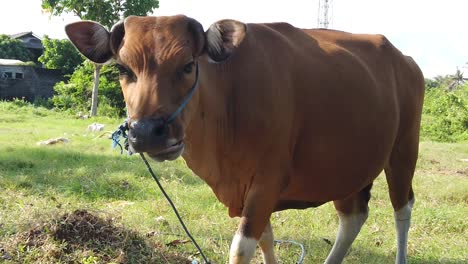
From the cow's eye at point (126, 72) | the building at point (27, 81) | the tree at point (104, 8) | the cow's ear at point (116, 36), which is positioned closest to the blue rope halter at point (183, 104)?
the cow's eye at point (126, 72)

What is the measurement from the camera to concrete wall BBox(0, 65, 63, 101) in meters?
28.0

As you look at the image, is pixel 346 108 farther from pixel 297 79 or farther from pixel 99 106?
pixel 99 106

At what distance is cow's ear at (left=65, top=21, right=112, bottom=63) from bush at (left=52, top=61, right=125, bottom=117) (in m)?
19.1

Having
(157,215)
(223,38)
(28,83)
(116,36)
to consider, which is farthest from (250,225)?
(28,83)

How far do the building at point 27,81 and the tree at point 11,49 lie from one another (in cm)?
1083

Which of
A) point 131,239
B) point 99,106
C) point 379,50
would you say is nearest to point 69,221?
point 131,239

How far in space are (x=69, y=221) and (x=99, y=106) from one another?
1902 cm

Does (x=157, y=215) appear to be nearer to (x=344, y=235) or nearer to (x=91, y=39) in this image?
(x=344, y=235)

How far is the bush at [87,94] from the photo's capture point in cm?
2216

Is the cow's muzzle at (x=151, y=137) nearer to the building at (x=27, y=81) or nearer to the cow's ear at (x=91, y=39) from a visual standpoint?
the cow's ear at (x=91, y=39)

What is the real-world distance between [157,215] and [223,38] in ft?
10.0

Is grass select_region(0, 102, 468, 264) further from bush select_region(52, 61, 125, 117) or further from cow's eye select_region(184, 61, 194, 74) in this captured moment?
bush select_region(52, 61, 125, 117)

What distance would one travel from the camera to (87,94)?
23.7 meters

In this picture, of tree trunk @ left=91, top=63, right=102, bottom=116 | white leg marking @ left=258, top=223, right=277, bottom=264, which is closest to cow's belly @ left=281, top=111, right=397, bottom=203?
white leg marking @ left=258, top=223, right=277, bottom=264
